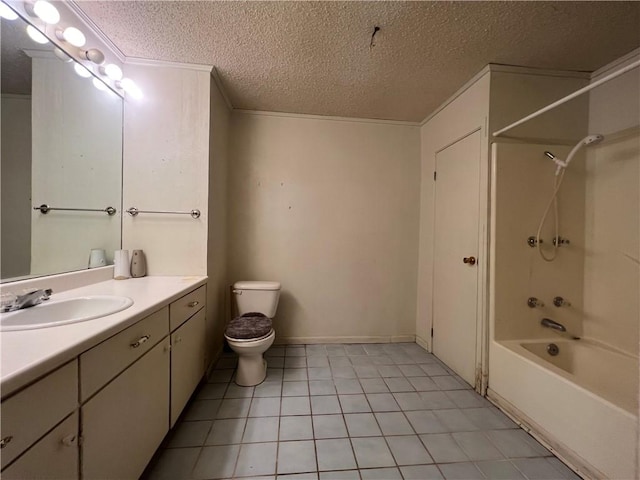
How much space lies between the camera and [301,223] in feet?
7.87

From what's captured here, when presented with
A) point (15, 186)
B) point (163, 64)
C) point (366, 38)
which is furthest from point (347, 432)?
point (163, 64)

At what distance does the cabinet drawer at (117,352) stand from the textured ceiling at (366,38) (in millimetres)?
1627

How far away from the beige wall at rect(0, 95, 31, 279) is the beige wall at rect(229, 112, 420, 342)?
1315 millimetres

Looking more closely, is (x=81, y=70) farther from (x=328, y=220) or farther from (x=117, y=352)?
(x=328, y=220)

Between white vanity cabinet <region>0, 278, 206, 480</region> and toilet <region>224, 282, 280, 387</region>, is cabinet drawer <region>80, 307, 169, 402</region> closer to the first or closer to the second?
white vanity cabinet <region>0, 278, 206, 480</region>

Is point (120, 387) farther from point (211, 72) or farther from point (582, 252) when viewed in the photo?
point (582, 252)

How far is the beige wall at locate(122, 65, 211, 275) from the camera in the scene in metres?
1.67

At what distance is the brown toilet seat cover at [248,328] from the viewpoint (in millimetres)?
1640

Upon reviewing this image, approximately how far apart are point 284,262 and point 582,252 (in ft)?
7.74

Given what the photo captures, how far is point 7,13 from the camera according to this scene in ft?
3.44

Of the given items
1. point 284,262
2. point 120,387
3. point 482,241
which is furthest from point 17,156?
point 482,241

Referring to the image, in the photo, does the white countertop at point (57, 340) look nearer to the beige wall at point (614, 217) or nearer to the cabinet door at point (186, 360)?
the cabinet door at point (186, 360)

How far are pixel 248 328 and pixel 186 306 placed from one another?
0.49m

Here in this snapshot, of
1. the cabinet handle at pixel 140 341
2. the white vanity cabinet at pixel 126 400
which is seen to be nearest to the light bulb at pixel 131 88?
the white vanity cabinet at pixel 126 400
